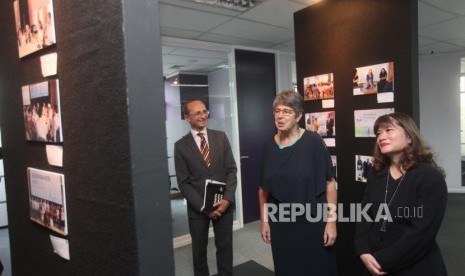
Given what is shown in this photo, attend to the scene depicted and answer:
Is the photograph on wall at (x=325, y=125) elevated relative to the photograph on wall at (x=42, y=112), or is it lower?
lower

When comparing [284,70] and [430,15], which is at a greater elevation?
[430,15]

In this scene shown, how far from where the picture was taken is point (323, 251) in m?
1.82

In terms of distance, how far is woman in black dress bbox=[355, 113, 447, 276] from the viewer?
1450mm

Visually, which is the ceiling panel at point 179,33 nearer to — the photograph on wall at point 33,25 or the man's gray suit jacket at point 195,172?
the man's gray suit jacket at point 195,172

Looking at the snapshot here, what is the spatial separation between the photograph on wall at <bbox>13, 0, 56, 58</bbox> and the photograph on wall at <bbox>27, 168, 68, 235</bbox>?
297mm

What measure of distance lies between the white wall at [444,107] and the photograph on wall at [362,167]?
4105 millimetres

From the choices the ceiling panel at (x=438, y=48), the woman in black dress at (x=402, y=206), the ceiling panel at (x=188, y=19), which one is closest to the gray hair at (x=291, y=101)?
the woman in black dress at (x=402, y=206)

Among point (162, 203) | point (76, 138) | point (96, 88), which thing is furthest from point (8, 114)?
point (162, 203)

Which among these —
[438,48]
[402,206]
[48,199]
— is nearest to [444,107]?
[438,48]

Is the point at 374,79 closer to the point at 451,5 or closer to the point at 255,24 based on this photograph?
the point at 255,24

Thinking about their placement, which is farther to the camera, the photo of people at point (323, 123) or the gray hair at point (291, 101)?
the photo of people at point (323, 123)

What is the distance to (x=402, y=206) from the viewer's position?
1.51 meters

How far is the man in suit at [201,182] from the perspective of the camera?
2.41 metres

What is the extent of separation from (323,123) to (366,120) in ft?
1.29
